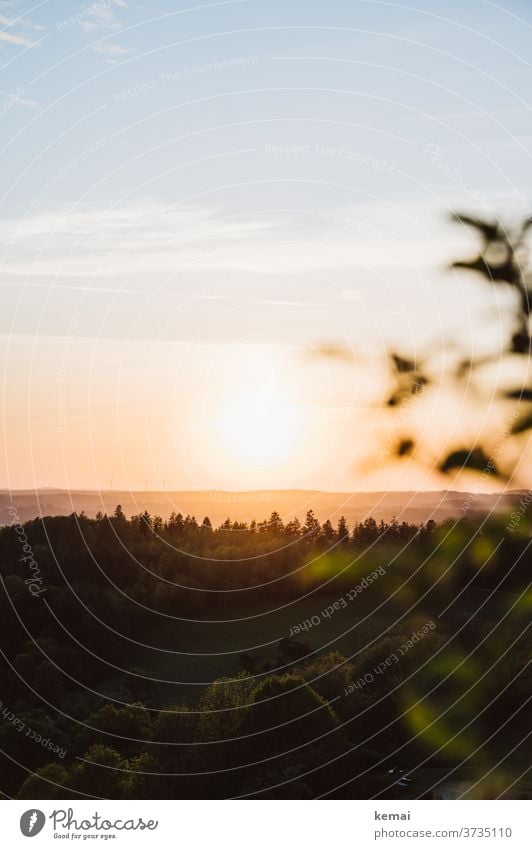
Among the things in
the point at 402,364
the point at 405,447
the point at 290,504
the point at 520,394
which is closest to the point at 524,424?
the point at 520,394

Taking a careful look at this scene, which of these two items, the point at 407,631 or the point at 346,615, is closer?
the point at 407,631

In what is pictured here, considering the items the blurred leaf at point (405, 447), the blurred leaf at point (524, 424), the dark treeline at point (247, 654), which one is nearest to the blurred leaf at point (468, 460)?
the blurred leaf at point (405, 447)

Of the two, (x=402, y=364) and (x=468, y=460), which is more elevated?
(x=402, y=364)

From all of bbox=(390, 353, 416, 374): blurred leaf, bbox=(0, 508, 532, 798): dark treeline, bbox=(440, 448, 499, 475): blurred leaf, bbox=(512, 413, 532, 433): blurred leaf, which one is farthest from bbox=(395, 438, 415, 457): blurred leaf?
bbox=(0, 508, 532, 798): dark treeline

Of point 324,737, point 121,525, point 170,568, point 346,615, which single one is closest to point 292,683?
point 324,737

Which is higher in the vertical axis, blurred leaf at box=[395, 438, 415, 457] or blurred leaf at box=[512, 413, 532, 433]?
blurred leaf at box=[512, 413, 532, 433]

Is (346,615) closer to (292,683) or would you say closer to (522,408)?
(292,683)

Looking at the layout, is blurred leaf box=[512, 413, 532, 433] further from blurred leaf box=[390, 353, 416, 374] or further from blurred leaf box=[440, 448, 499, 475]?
blurred leaf box=[390, 353, 416, 374]

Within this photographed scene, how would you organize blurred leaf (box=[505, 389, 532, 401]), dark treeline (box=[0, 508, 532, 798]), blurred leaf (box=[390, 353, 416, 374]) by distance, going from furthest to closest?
dark treeline (box=[0, 508, 532, 798])
blurred leaf (box=[505, 389, 532, 401])
blurred leaf (box=[390, 353, 416, 374])

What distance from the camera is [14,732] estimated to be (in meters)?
38.9

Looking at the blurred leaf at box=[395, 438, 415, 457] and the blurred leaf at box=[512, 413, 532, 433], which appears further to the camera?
the blurred leaf at box=[512, 413, 532, 433]

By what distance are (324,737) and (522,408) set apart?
18.5 m

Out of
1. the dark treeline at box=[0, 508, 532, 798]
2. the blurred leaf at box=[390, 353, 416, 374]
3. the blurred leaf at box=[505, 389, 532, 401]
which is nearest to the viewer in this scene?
the blurred leaf at box=[390, 353, 416, 374]

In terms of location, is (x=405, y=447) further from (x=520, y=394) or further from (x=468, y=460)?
(x=520, y=394)
